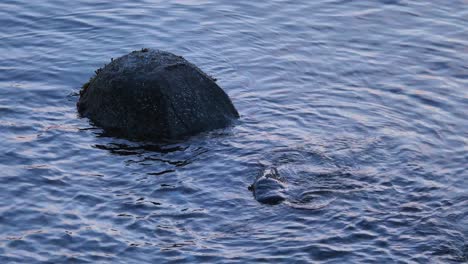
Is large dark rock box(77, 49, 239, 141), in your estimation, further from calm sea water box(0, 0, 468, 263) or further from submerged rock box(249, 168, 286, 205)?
submerged rock box(249, 168, 286, 205)

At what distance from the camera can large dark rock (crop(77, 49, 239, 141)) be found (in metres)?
14.5

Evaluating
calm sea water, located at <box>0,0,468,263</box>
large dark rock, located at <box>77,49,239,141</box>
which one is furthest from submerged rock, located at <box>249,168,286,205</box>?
large dark rock, located at <box>77,49,239,141</box>

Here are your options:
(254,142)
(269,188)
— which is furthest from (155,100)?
(269,188)

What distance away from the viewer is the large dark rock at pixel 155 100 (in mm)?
14531

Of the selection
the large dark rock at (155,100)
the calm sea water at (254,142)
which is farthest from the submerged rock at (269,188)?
the large dark rock at (155,100)

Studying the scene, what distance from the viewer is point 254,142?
1449 centimetres

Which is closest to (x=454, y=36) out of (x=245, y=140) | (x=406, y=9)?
(x=406, y=9)

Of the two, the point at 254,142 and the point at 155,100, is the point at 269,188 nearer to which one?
the point at 254,142

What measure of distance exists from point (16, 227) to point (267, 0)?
470 inches

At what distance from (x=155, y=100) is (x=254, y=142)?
189 cm

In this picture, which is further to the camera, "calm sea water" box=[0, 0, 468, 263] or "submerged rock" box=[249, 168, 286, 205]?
"submerged rock" box=[249, 168, 286, 205]

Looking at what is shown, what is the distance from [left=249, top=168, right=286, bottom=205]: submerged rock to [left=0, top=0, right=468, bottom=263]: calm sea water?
135 mm

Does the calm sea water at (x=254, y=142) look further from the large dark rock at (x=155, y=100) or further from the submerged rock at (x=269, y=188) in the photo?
the large dark rock at (x=155, y=100)

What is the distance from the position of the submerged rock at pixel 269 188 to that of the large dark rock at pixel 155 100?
7.23 ft
